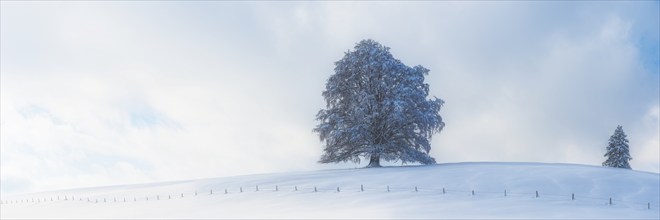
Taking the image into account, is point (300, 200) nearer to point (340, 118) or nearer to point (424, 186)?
point (424, 186)

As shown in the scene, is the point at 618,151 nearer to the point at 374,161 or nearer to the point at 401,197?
the point at 374,161

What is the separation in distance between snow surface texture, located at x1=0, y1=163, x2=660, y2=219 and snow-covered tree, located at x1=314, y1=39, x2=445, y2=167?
5.33 meters

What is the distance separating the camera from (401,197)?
28.5 m

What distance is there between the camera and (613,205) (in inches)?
1067

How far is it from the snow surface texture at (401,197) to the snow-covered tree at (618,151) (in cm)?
1896

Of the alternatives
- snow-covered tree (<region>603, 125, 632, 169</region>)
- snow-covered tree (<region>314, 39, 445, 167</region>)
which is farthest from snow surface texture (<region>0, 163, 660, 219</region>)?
snow-covered tree (<region>603, 125, 632, 169</region>)

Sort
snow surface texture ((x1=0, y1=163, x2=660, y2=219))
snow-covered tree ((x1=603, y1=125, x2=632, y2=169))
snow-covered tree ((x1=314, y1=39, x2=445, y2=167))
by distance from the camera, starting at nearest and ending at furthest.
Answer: snow surface texture ((x1=0, y1=163, x2=660, y2=219)), snow-covered tree ((x1=314, y1=39, x2=445, y2=167)), snow-covered tree ((x1=603, y1=125, x2=632, y2=169))

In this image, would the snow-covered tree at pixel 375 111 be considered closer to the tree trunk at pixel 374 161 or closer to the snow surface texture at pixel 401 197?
the tree trunk at pixel 374 161

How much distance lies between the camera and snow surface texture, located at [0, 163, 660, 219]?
2416 cm

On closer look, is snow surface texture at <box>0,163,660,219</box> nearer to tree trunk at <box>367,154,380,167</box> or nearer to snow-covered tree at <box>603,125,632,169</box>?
tree trunk at <box>367,154,380,167</box>

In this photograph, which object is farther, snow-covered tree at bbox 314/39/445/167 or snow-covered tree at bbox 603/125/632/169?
snow-covered tree at bbox 603/125/632/169

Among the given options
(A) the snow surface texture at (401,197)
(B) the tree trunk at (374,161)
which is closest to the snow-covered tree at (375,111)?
(B) the tree trunk at (374,161)

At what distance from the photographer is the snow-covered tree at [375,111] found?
43.9m

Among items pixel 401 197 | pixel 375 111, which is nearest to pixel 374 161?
pixel 375 111
